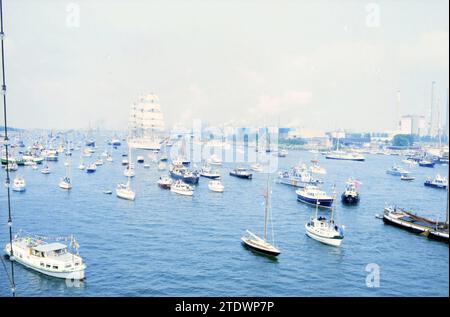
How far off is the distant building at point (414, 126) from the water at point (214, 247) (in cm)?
3313

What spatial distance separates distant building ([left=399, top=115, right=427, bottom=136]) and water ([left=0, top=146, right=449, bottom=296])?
3313 cm

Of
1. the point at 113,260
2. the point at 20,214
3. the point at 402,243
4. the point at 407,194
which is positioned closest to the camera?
the point at 113,260

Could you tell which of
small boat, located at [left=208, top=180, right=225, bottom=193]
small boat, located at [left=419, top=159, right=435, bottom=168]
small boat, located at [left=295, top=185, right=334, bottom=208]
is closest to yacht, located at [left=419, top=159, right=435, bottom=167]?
small boat, located at [left=419, top=159, right=435, bottom=168]

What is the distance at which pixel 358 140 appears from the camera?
50.0m

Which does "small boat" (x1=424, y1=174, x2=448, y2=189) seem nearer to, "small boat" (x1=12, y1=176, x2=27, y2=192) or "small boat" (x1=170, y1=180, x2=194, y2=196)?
"small boat" (x1=170, y1=180, x2=194, y2=196)

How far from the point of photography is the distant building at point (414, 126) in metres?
47.0

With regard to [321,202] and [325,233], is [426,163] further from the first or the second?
[325,233]

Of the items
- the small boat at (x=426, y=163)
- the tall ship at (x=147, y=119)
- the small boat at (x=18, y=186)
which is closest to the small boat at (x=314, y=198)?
the small boat at (x=18, y=186)

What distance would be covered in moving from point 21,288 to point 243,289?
3.55 meters

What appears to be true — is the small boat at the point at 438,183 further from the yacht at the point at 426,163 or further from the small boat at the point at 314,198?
the yacht at the point at 426,163

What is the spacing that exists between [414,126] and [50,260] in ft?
159
